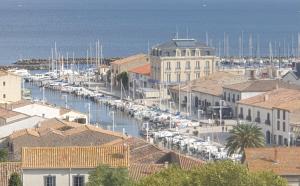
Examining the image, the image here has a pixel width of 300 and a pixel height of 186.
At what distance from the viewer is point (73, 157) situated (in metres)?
29.1

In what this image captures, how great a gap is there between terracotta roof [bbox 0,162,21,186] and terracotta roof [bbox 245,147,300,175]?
19.3ft

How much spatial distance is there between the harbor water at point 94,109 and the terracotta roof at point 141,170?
29655mm

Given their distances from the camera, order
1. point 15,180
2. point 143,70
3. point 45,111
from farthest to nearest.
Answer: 1. point 143,70
2. point 45,111
3. point 15,180

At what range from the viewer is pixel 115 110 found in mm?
75812

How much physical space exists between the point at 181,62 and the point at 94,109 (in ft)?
33.1

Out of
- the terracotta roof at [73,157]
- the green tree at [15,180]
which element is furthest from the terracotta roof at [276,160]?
the green tree at [15,180]

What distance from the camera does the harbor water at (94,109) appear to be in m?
64.9

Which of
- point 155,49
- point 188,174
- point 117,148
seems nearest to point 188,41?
point 155,49

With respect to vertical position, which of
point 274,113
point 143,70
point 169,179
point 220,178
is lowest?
point 274,113

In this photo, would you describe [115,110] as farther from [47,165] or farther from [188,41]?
[47,165]

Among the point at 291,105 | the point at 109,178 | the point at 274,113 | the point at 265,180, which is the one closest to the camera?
the point at 265,180

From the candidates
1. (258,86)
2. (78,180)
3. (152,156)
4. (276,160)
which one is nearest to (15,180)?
(78,180)

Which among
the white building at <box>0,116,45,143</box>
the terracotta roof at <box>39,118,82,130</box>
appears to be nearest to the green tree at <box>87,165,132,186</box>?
the terracotta roof at <box>39,118,82,130</box>

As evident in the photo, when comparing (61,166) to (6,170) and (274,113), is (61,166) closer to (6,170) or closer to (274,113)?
(6,170)
